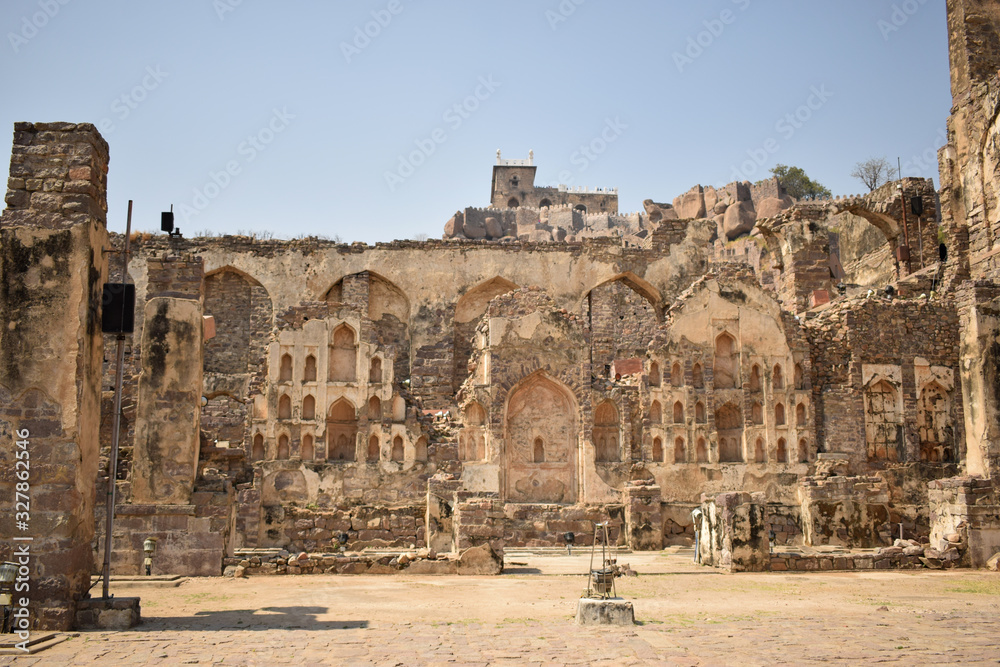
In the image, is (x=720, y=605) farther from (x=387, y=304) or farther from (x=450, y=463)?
(x=387, y=304)

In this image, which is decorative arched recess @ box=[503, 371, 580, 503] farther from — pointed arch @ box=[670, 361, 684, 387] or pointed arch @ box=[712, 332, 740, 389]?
pointed arch @ box=[712, 332, 740, 389]

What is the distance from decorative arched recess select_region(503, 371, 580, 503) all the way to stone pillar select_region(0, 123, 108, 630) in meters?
10.6

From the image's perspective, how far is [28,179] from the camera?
948cm

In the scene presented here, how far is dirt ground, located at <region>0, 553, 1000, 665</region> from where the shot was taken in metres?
7.82

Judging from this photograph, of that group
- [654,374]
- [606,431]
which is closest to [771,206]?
[654,374]

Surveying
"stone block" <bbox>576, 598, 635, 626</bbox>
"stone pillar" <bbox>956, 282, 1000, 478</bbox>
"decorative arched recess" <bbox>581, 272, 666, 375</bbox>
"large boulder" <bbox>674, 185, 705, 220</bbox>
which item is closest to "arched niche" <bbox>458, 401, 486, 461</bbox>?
"stone pillar" <bbox>956, 282, 1000, 478</bbox>

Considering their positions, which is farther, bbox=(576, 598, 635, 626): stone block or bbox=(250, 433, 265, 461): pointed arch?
bbox=(250, 433, 265, 461): pointed arch

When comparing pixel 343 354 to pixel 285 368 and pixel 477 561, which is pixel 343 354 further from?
pixel 477 561

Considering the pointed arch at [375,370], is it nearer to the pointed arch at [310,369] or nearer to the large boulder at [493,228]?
the pointed arch at [310,369]

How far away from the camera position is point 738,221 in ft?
172

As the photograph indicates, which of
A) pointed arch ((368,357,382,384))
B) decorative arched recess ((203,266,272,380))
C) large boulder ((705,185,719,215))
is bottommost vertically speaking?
pointed arch ((368,357,382,384))

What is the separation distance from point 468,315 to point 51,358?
17979 millimetres

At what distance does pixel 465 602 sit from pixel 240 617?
8.54 feet

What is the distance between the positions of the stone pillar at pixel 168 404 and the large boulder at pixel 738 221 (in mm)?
42707
